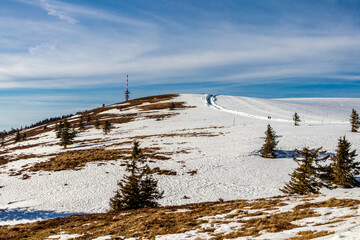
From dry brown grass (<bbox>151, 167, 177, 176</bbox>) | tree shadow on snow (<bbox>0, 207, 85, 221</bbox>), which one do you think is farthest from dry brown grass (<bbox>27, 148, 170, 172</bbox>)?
tree shadow on snow (<bbox>0, 207, 85, 221</bbox>)

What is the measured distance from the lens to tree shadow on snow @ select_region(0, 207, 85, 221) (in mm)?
18312

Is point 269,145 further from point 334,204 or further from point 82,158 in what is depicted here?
point 82,158

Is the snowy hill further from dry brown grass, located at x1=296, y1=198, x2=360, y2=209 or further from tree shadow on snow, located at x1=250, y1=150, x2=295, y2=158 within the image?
dry brown grass, located at x1=296, y1=198, x2=360, y2=209

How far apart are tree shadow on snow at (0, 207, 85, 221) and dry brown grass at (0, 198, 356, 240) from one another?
20.1ft

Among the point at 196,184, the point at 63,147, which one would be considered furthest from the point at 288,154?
the point at 63,147

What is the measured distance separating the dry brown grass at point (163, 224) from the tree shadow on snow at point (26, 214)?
6.12m

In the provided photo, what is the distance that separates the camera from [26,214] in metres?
19.3

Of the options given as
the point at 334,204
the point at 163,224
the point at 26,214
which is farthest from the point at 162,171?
the point at 334,204

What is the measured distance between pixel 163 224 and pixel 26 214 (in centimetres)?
1660

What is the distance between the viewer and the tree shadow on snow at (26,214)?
18312mm

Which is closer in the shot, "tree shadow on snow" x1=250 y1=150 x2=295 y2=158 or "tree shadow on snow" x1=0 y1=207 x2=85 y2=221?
"tree shadow on snow" x1=0 y1=207 x2=85 y2=221

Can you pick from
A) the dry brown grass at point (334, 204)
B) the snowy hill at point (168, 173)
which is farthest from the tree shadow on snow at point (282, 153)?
the dry brown grass at point (334, 204)

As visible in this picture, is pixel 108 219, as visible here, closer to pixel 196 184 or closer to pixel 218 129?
pixel 196 184

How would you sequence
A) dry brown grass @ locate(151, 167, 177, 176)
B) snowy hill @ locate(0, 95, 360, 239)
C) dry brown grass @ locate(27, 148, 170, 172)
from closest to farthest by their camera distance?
1. snowy hill @ locate(0, 95, 360, 239)
2. dry brown grass @ locate(151, 167, 177, 176)
3. dry brown grass @ locate(27, 148, 170, 172)
